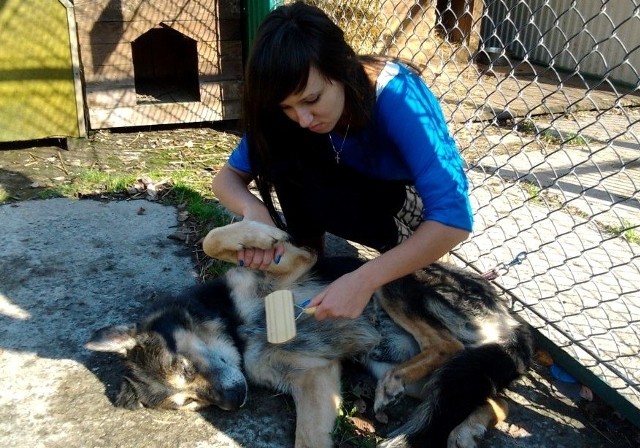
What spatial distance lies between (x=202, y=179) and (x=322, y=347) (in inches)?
105

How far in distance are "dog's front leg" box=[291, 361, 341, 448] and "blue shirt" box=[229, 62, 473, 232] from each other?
37.3 inches

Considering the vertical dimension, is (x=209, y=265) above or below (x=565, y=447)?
below

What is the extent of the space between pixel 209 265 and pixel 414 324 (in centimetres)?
145

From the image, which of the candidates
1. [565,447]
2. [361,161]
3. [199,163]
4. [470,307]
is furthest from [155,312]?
[199,163]

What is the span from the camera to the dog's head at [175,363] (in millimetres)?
2674

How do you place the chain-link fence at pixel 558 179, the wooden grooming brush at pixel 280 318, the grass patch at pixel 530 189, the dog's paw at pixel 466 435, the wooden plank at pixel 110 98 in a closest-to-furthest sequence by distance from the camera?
the wooden grooming brush at pixel 280 318
the dog's paw at pixel 466 435
the chain-link fence at pixel 558 179
the grass patch at pixel 530 189
the wooden plank at pixel 110 98

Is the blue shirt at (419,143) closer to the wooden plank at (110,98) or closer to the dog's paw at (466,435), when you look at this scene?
the dog's paw at (466,435)

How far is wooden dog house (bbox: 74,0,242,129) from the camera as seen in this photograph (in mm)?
5805

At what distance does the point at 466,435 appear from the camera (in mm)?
2490

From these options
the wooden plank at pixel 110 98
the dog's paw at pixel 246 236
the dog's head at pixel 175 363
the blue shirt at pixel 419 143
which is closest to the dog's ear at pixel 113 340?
the dog's head at pixel 175 363

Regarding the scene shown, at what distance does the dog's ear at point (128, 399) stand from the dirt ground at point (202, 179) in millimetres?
236

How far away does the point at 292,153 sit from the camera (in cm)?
300

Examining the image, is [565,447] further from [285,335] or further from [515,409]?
[285,335]

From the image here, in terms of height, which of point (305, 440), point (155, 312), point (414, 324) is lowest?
point (155, 312)
